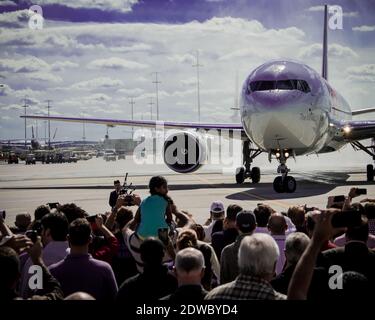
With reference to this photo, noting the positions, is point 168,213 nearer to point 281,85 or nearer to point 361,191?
point 361,191

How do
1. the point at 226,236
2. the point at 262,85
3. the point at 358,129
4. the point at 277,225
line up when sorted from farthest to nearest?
the point at 358,129
the point at 262,85
the point at 226,236
the point at 277,225

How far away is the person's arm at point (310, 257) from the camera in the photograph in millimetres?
2951

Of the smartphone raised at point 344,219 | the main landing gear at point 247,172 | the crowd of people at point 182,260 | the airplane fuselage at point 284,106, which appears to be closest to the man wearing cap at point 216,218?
the crowd of people at point 182,260

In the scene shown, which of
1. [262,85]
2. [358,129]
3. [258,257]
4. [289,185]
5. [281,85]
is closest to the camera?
[258,257]

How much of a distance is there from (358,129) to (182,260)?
21081mm

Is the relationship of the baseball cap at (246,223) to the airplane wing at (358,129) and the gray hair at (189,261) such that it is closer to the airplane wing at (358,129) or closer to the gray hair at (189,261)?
the gray hair at (189,261)

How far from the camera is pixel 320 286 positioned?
4.06 m

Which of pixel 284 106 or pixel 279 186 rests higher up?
pixel 284 106

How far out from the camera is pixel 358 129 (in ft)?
75.6

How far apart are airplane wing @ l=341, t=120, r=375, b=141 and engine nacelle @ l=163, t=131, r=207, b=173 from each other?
263 inches

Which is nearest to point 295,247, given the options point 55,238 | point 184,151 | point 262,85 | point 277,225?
point 277,225

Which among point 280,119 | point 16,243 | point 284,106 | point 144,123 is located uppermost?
point 284,106

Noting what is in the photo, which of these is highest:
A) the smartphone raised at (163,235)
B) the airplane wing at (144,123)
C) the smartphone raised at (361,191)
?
the airplane wing at (144,123)

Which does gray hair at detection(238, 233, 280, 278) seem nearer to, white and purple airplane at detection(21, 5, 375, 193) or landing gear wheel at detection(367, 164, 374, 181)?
white and purple airplane at detection(21, 5, 375, 193)
